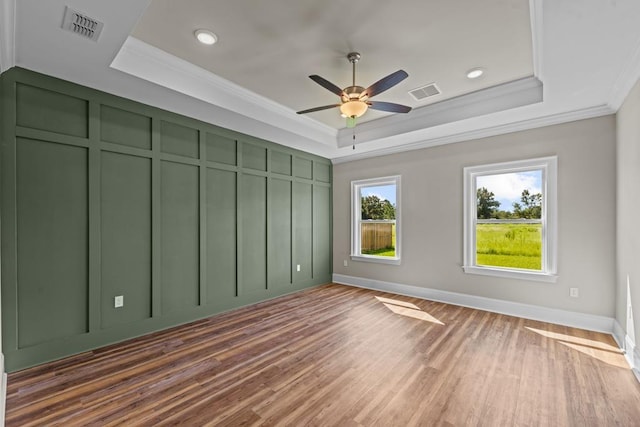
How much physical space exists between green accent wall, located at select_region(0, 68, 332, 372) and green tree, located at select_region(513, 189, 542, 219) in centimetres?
368

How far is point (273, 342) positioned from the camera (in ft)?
10.3

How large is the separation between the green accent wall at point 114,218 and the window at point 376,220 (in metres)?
1.85

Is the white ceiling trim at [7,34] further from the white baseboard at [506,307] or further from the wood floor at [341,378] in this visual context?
the white baseboard at [506,307]

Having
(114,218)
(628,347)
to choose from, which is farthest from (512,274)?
(114,218)

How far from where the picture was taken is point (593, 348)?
117 inches

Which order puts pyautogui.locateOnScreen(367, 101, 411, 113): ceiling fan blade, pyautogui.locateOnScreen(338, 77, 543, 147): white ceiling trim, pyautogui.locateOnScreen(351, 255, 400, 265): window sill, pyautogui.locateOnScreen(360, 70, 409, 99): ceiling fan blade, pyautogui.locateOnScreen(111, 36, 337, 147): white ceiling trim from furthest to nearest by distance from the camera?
pyautogui.locateOnScreen(351, 255, 400, 265): window sill → pyautogui.locateOnScreen(338, 77, 543, 147): white ceiling trim → pyautogui.locateOnScreen(367, 101, 411, 113): ceiling fan blade → pyautogui.locateOnScreen(111, 36, 337, 147): white ceiling trim → pyautogui.locateOnScreen(360, 70, 409, 99): ceiling fan blade

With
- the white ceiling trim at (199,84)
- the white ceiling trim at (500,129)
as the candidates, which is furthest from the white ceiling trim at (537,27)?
the white ceiling trim at (199,84)

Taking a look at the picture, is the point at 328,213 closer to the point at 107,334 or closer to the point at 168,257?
the point at 168,257

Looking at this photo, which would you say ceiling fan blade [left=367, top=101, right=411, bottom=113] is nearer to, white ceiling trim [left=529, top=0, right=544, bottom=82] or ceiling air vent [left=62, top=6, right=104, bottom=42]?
white ceiling trim [left=529, top=0, right=544, bottom=82]

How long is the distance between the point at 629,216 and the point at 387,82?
107 inches

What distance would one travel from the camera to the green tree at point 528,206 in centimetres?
392

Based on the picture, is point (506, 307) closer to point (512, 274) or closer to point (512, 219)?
point (512, 274)

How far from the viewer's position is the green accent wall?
8.47 feet

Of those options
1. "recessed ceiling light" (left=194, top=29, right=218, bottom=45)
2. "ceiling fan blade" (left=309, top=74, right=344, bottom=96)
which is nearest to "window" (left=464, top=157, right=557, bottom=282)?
"ceiling fan blade" (left=309, top=74, right=344, bottom=96)
